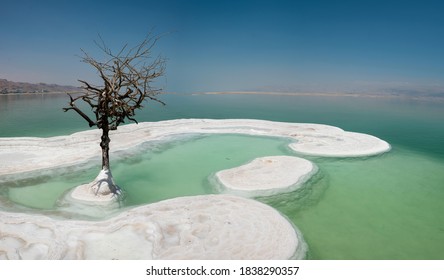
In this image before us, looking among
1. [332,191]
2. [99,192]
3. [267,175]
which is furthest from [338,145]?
[99,192]

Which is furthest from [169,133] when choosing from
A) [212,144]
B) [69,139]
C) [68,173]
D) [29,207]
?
[29,207]

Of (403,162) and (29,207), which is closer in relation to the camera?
(29,207)

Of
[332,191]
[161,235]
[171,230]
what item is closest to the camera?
[161,235]

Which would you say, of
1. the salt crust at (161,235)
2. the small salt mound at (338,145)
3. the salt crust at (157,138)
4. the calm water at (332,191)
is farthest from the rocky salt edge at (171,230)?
the small salt mound at (338,145)

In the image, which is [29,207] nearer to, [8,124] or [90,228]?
[90,228]

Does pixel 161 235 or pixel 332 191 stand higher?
pixel 161 235

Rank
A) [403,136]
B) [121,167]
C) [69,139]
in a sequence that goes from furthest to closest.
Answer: [403,136] < [69,139] < [121,167]

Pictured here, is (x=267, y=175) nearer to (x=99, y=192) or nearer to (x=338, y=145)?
(x=99, y=192)
